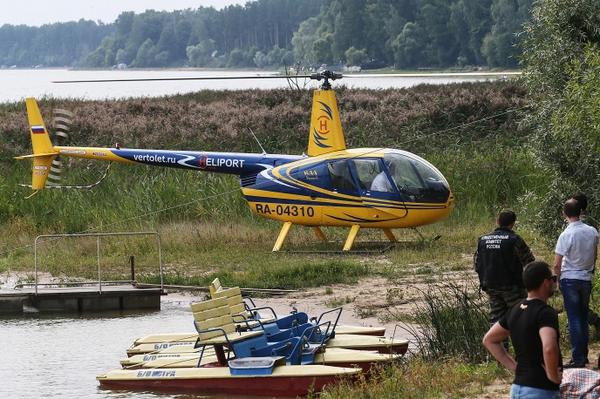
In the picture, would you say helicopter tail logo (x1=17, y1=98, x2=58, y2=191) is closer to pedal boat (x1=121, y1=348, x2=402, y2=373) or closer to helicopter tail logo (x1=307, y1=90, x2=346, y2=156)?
helicopter tail logo (x1=307, y1=90, x2=346, y2=156)

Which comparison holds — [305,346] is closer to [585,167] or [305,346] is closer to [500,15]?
[585,167]

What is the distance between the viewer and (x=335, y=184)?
2645 centimetres

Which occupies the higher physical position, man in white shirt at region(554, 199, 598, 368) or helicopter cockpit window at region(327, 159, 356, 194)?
man in white shirt at region(554, 199, 598, 368)

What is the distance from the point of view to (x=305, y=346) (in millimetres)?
16312

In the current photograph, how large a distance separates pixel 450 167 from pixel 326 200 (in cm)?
749

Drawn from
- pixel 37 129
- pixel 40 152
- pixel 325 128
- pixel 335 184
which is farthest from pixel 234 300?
pixel 40 152

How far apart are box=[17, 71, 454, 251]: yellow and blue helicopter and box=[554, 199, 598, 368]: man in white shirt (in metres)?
12.1

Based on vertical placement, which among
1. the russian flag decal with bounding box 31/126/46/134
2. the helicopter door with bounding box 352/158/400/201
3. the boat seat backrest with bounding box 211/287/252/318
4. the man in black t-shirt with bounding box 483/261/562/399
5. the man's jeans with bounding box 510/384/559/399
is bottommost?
the boat seat backrest with bounding box 211/287/252/318

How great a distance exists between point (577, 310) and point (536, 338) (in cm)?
438

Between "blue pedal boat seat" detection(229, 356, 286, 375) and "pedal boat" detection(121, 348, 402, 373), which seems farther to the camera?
"pedal boat" detection(121, 348, 402, 373)

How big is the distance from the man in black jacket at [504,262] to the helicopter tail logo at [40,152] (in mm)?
16820

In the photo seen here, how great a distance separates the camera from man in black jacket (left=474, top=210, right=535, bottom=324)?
46.0 feet

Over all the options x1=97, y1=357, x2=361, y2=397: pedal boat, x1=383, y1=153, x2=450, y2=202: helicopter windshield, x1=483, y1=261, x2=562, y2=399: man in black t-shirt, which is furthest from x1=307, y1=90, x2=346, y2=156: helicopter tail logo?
x1=483, y1=261, x2=562, y2=399: man in black t-shirt

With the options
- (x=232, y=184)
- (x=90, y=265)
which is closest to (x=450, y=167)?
(x=232, y=184)
